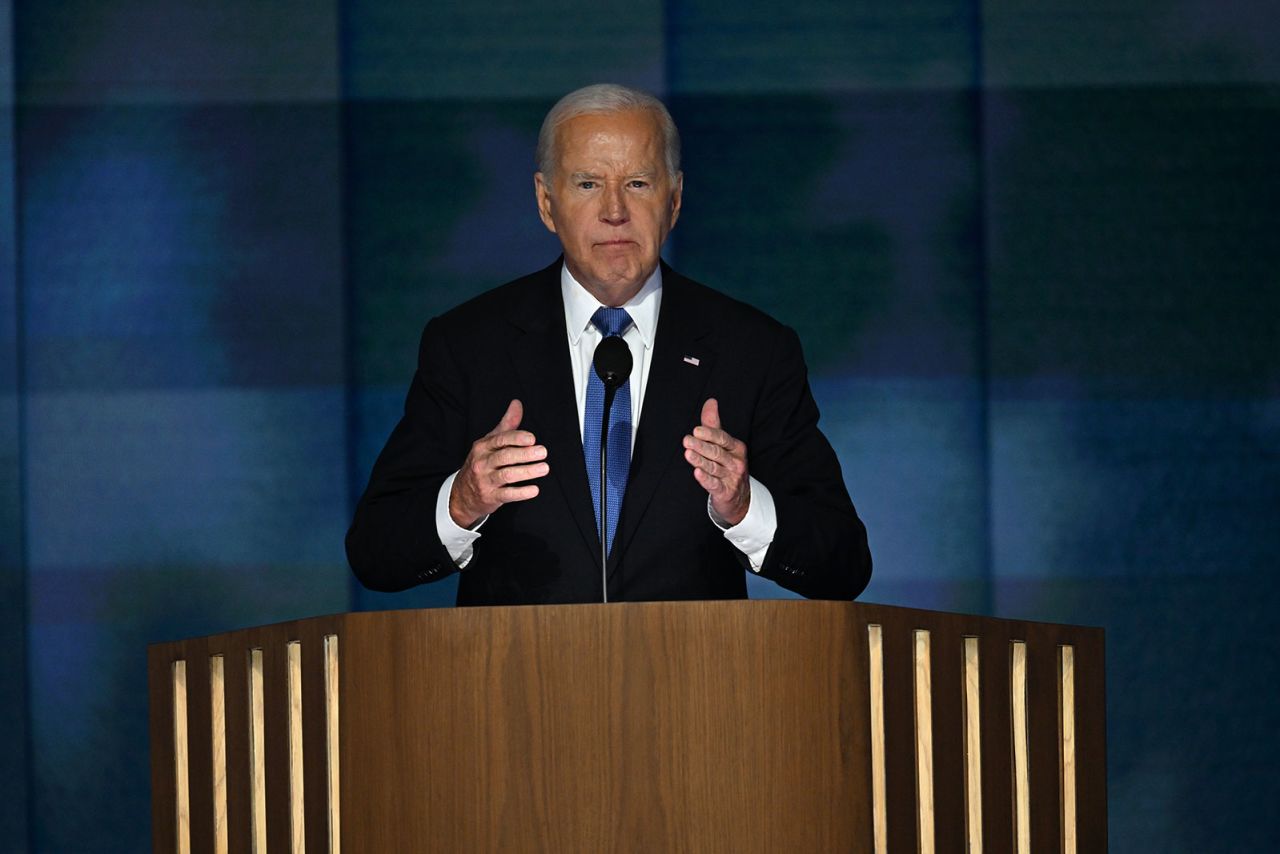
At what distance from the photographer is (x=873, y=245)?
14.2 ft

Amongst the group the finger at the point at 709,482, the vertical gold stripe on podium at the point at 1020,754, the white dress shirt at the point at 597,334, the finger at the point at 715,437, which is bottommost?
the vertical gold stripe on podium at the point at 1020,754

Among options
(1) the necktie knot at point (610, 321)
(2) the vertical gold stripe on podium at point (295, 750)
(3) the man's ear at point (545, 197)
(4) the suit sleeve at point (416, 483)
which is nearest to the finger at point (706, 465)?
(4) the suit sleeve at point (416, 483)

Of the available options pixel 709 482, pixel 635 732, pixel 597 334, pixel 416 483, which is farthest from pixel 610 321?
pixel 635 732

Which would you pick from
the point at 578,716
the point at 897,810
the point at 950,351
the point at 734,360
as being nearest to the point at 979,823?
the point at 897,810

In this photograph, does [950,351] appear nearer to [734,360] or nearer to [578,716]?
[734,360]

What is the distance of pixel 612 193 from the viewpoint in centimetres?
268

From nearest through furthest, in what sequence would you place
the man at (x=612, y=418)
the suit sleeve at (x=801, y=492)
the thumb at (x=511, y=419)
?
the thumb at (x=511, y=419) → the suit sleeve at (x=801, y=492) → the man at (x=612, y=418)

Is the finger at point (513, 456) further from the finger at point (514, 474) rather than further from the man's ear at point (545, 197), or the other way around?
the man's ear at point (545, 197)

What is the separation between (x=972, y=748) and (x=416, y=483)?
103cm

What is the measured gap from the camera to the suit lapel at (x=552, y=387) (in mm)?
2539

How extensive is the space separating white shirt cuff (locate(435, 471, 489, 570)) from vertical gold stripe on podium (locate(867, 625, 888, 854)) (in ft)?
2.01

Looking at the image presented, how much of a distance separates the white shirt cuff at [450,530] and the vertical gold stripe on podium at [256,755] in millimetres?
413

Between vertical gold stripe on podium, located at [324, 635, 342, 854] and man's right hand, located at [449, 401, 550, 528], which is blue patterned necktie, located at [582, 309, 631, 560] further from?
vertical gold stripe on podium, located at [324, 635, 342, 854]

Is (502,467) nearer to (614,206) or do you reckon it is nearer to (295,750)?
(295,750)
